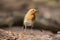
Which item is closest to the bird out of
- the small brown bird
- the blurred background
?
the small brown bird

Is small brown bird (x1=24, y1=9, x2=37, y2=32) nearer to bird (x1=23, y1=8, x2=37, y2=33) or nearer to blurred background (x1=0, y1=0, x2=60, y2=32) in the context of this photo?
bird (x1=23, y1=8, x2=37, y2=33)

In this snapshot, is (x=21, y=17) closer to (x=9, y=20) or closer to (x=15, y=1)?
(x=9, y=20)

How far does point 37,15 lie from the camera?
12.5 feet

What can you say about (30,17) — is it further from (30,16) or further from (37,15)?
(37,15)

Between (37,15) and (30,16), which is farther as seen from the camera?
(37,15)

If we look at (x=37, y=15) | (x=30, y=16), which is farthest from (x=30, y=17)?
(x=37, y=15)

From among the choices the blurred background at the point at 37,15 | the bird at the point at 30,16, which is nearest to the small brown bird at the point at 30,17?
the bird at the point at 30,16

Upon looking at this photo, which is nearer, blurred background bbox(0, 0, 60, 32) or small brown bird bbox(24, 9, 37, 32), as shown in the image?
small brown bird bbox(24, 9, 37, 32)

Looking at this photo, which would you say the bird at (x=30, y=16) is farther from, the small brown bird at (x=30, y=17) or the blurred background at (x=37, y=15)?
the blurred background at (x=37, y=15)

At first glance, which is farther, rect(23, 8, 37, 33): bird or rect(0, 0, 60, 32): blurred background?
rect(0, 0, 60, 32): blurred background

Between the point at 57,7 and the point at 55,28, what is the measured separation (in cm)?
74

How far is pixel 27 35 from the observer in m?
2.30

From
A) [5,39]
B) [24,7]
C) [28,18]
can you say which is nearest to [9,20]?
[24,7]

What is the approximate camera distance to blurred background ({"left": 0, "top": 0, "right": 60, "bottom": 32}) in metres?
3.91
